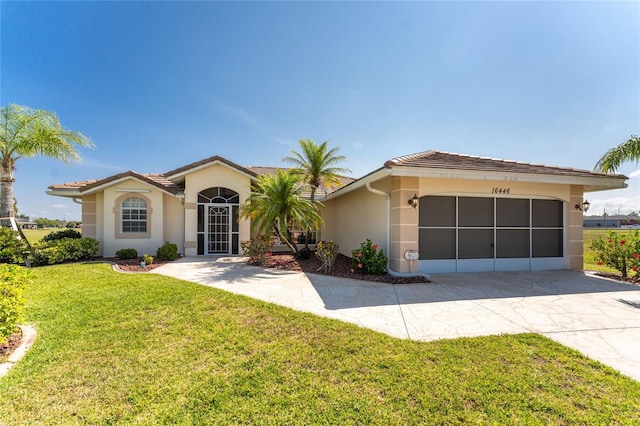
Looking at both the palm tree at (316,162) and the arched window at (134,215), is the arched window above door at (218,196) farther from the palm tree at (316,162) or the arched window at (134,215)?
the palm tree at (316,162)

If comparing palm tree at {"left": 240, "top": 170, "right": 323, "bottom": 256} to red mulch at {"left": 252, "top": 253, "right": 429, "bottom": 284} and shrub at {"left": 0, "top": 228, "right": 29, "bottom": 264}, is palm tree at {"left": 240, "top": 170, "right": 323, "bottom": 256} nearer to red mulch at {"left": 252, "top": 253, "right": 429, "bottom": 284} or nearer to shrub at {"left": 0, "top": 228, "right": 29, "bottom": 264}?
red mulch at {"left": 252, "top": 253, "right": 429, "bottom": 284}

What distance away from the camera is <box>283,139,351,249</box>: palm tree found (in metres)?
16.2

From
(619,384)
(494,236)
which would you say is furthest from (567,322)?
(494,236)

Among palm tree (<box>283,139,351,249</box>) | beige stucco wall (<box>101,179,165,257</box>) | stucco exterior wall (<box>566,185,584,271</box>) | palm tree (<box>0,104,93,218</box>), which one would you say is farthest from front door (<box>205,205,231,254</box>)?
stucco exterior wall (<box>566,185,584,271</box>)

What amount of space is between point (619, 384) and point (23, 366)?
7998mm

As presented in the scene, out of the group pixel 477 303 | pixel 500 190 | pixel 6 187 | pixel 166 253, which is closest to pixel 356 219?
pixel 500 190

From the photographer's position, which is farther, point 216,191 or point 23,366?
point 216,191

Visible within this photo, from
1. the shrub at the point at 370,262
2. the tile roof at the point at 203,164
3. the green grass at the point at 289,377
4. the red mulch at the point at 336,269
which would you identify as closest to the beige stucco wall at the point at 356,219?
the shrub at the point at 370,262

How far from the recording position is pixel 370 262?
916 cm

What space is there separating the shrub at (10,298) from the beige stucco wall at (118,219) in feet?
31.9

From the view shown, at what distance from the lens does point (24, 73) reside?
10.7 meters

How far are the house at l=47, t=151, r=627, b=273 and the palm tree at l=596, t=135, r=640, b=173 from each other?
6.74ft

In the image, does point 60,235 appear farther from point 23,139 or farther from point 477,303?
point 477,303

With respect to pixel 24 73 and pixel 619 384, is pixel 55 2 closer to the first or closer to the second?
pixel 24 73
